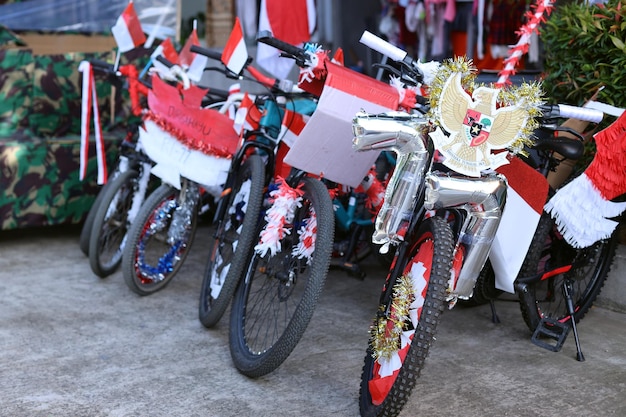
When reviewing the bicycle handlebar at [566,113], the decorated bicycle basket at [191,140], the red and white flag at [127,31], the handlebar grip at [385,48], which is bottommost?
the decorated bicycle basket at [191,140]

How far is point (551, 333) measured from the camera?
3.70m

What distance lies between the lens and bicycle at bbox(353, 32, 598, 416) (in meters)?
2.73

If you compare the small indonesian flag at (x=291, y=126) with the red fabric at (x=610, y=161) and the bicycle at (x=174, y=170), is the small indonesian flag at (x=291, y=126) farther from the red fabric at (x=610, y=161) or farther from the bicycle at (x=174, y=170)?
the red fabric at (x=610, y=161)

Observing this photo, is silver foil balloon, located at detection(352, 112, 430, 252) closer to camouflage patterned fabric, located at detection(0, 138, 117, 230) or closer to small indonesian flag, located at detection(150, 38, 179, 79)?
small indonesian flag, located at detection(150, 38, 179, 79)

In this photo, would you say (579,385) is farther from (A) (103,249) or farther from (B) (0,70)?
(B) (0,70)

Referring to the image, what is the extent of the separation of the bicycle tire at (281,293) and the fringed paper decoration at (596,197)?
1064 mm

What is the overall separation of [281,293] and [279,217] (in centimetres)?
31

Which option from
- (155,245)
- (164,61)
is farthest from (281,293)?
(164,61)

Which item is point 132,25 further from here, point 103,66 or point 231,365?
point 231,365

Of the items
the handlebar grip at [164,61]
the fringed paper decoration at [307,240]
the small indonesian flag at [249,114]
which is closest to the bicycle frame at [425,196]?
the fringed paper decoration at [307,240]

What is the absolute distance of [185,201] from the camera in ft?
14.0

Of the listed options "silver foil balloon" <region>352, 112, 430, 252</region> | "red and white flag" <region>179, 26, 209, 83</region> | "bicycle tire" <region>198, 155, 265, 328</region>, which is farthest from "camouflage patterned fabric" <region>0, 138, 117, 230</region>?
"silver foil balloon" <region>352, 112, 430, 252</region>

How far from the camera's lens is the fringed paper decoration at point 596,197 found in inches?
135

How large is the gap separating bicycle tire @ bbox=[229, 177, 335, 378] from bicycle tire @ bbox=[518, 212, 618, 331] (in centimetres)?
100
